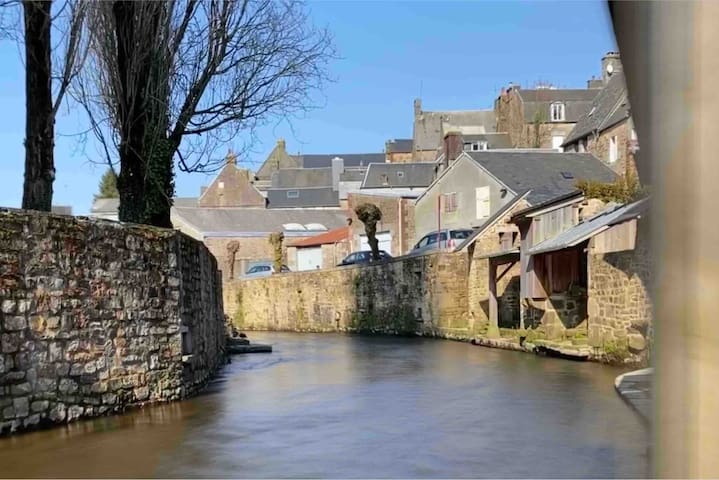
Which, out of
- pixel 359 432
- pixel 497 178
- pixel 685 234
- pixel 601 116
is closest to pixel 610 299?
pixel 359 432

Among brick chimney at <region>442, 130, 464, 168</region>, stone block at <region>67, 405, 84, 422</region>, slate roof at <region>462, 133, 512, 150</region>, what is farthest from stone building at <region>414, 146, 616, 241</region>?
stone block at <region>67, 405, 84, 422</region>

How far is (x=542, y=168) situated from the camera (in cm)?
2819

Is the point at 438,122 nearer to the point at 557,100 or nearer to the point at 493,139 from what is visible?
the point at 493,139

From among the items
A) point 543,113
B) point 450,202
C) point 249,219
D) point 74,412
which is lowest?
point 74,412

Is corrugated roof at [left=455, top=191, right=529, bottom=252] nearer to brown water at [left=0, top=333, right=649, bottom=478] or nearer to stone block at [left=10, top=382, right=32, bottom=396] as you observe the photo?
brown water at [left=0, top=333, right=649, bottom=478]

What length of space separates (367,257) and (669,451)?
30.2 metres

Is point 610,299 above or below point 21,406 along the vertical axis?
above

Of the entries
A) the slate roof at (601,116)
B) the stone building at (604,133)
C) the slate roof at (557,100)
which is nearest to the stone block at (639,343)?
the stone building at (604,133)

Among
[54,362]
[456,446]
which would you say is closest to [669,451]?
[456,446]

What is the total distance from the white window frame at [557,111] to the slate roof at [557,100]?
0.12 meters

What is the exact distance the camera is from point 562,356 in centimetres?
1450

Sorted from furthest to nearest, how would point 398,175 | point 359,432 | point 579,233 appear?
point 398,175 → point 579,233 → point 359,432

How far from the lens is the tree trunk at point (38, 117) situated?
358 inches

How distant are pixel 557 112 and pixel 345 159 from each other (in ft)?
71.7
